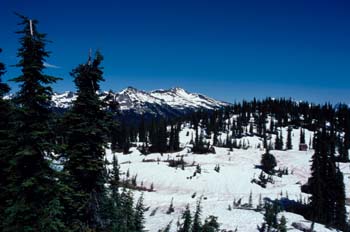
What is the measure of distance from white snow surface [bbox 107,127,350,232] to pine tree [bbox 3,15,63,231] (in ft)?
77.3

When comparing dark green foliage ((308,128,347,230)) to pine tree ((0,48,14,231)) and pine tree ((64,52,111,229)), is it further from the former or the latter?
pine tree ((0,48,14,231))

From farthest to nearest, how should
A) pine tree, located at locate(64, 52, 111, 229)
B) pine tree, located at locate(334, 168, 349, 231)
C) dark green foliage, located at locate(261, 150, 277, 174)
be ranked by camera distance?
dark green foliage, located at locate(261, 150, 277, 174)
pine tree, located at locate(334, 168, 349, 231)
pine tree, located at locate(64, 52, 111, 229)

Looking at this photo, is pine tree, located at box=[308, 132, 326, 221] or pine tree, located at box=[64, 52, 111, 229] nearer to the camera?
pine tree, located at box=[64, 52, 111, 229]

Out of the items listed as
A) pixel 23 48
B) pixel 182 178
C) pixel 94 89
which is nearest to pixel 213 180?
pixel 182 178

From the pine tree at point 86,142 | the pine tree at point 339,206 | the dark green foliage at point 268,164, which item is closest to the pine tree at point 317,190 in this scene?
the pine tree at point 339,206

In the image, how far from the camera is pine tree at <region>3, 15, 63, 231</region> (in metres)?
12.3

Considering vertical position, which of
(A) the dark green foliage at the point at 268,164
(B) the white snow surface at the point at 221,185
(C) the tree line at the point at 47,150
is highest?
(C) the tree line at the point at 47,150

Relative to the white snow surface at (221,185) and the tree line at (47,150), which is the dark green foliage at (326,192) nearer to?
the white snow surface at (221,185)

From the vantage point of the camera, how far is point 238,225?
3675cm

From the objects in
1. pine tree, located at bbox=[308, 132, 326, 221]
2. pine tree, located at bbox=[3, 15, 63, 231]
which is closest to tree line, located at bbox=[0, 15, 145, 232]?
pine tree, located at bbox=[3, 15, 63, 231]

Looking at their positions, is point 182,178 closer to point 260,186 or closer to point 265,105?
point 260,186

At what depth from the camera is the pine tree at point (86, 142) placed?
15594 millimetres

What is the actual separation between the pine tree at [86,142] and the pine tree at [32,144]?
260 centimetres

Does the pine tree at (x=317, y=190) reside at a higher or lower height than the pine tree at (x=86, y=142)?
lower
